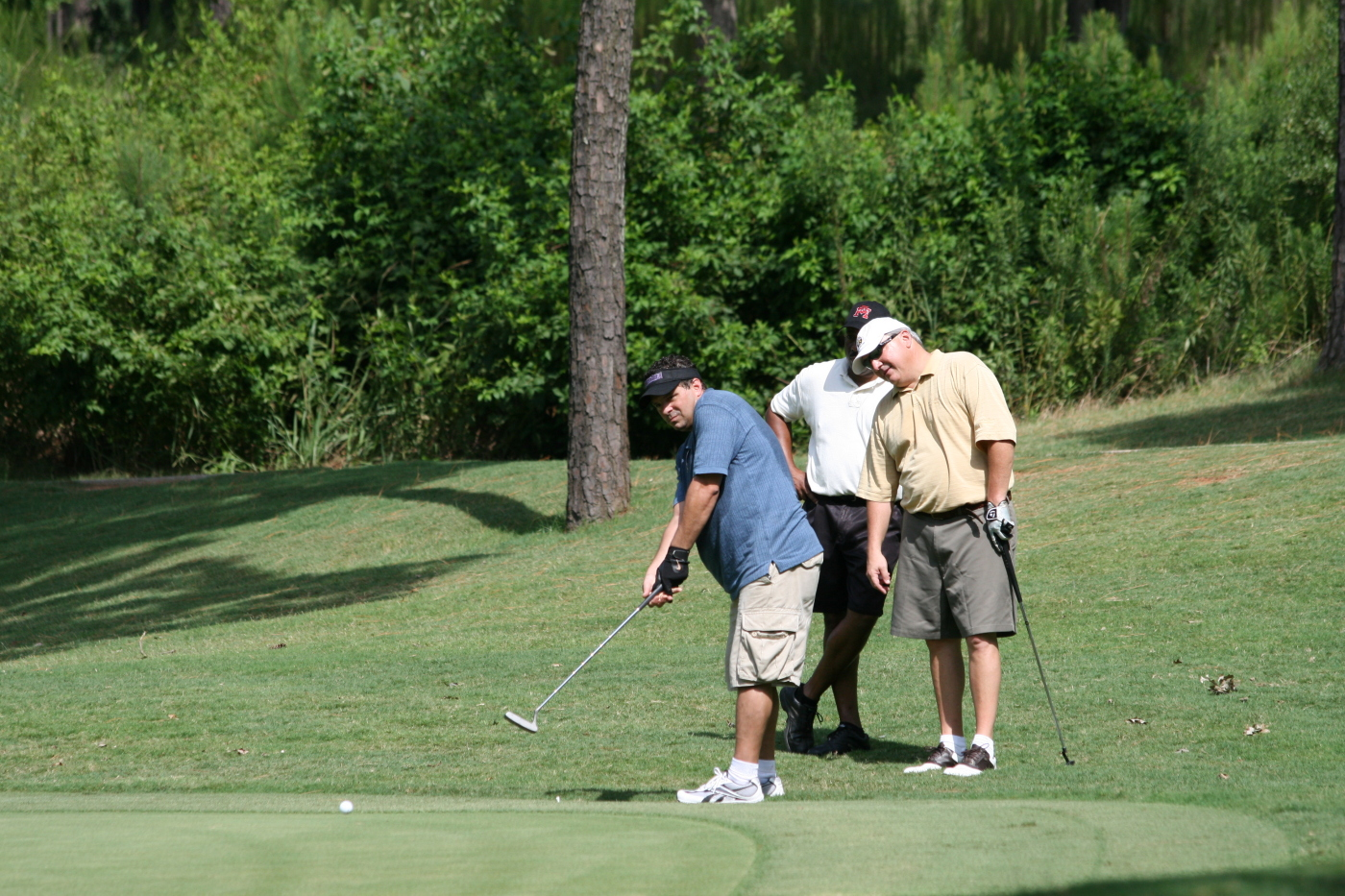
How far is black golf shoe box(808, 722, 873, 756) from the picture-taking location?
6430 mm

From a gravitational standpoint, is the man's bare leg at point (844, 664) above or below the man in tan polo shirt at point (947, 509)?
below

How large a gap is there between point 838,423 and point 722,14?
18.8 meters

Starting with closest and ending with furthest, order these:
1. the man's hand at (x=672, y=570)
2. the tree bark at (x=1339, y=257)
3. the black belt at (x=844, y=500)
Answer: the man's hand at (x=672, y=570), the black belt at (x=844, y=500), the tree bark at (x=1339, y=257)

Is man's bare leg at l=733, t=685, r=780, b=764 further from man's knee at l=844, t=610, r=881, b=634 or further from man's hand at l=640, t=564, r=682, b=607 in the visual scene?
man's knee at l=844, t=610, r=881, b=634

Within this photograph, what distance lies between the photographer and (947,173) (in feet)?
66.5

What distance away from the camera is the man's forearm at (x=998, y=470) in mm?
5590

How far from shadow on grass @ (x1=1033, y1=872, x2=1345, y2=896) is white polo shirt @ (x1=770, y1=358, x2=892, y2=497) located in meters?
4.79

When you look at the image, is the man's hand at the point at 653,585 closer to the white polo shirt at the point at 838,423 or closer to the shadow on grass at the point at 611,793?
the shadow on grass at the point at 611,793

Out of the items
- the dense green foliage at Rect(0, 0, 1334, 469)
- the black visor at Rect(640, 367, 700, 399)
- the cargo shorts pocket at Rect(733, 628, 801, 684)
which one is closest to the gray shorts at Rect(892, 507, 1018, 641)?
the cargo shorts pocket at Rect(733, 628, 801, 684)

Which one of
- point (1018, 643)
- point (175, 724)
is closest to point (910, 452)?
point (1018, 643)

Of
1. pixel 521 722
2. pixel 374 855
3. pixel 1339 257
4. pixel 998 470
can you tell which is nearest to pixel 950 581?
pixel 998 470

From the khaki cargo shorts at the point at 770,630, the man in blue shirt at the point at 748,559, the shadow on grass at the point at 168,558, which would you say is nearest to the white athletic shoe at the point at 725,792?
the man in blue shirt at the point at 748,559

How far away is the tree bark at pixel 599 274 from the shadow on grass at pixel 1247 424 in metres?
5.46

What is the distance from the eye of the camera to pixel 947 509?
227 inches
